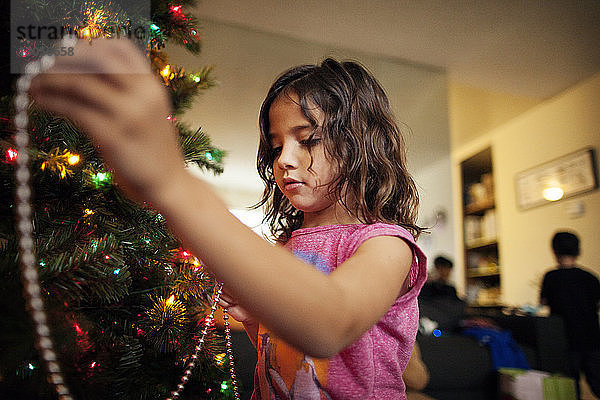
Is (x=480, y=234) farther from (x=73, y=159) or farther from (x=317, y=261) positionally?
(x=73, y=159)

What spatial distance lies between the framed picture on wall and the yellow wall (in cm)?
5

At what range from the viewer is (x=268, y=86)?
330cm

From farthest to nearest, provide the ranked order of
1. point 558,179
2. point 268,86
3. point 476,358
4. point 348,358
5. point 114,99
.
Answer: point 558,179 < point 268,86 < point 476,358 < point 348,358 < point 114,99

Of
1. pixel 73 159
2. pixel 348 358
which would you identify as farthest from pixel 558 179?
pixel 73 159

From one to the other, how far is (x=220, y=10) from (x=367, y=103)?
7.13 ft

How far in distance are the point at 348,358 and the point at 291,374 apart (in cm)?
8

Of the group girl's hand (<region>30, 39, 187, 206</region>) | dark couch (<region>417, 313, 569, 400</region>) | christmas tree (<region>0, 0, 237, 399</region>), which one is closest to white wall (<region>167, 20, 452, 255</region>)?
dark couch (<region>417, 313, 569, 400</region>)

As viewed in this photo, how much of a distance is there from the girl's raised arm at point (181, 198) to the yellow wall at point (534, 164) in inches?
137

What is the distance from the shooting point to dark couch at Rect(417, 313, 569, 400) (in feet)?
6.23

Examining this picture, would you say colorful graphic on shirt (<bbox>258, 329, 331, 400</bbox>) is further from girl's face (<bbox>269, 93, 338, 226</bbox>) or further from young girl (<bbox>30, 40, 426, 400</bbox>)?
girl's face (<bbox>269, 93, 338, 226</bbox>)

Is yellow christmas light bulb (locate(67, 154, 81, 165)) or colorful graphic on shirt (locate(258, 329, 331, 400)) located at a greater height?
yellow christmas light bulb (locate(67, 154, 81, 165))

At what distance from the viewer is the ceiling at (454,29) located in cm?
248

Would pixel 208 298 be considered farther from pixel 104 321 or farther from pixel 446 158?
pixel 446 158

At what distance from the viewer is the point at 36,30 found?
0.64 m
